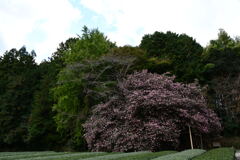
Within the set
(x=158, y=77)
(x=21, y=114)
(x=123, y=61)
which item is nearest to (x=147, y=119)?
(x=158, y=77)

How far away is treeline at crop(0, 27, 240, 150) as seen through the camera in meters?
16.2

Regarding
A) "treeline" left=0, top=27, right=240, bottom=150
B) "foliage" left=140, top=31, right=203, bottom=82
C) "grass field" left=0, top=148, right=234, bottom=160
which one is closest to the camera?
"grass field" left=0, top=148, right=234, bottom=160

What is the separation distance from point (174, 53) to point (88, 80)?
8.53 meters

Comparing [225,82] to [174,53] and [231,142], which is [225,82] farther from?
[174,53]

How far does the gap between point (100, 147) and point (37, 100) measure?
11522 mm

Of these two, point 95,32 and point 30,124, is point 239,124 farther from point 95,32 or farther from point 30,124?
point 30,124

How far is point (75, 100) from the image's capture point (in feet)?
56.4

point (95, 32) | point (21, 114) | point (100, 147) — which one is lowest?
point (100, 147)

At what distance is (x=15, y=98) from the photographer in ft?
80.3

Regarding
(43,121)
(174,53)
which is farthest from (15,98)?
(174,53)

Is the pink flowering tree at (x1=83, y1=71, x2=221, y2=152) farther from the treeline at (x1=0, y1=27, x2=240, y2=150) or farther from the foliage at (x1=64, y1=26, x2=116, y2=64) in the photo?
the foliage at (x1=64, y1=26, x2=116, y2=64)

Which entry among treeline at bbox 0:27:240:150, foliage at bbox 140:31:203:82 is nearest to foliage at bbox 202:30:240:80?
treeline at bbox 0:27:240:150

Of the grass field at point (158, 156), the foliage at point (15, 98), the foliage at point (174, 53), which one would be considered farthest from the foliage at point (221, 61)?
the foliage at point (15, 98)

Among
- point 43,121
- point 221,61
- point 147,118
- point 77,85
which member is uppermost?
point 221,61
